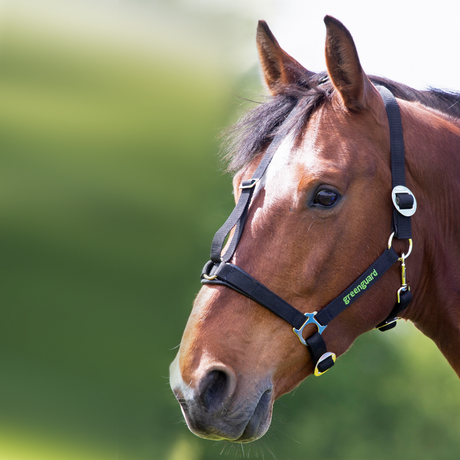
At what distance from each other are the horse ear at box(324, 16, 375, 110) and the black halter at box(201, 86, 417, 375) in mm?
230

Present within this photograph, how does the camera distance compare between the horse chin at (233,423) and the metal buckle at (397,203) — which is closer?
the horse chin at (233,423)

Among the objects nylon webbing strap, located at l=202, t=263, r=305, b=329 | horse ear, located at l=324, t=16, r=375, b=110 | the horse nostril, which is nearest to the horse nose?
the horse nostril

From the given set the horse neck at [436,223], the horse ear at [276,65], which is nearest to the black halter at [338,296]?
the horse neck at [436,223]

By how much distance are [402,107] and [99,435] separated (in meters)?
3.17

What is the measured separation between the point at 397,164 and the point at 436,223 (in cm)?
45

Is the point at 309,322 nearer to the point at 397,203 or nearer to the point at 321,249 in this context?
the point at 321,249

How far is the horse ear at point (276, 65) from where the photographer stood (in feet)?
9.61

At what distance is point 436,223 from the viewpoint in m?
2.61

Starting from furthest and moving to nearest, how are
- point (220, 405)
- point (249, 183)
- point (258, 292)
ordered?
point (249, 183)
point (258, 292)
point (220, 405)

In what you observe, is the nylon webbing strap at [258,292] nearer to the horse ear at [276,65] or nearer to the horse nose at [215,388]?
the horse nose at [215,388]

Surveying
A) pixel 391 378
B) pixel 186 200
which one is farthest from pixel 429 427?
pixel 186 200

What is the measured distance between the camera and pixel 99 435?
345 cm

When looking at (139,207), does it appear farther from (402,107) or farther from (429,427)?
(429,427)

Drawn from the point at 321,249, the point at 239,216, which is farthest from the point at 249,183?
the point at 321,249
